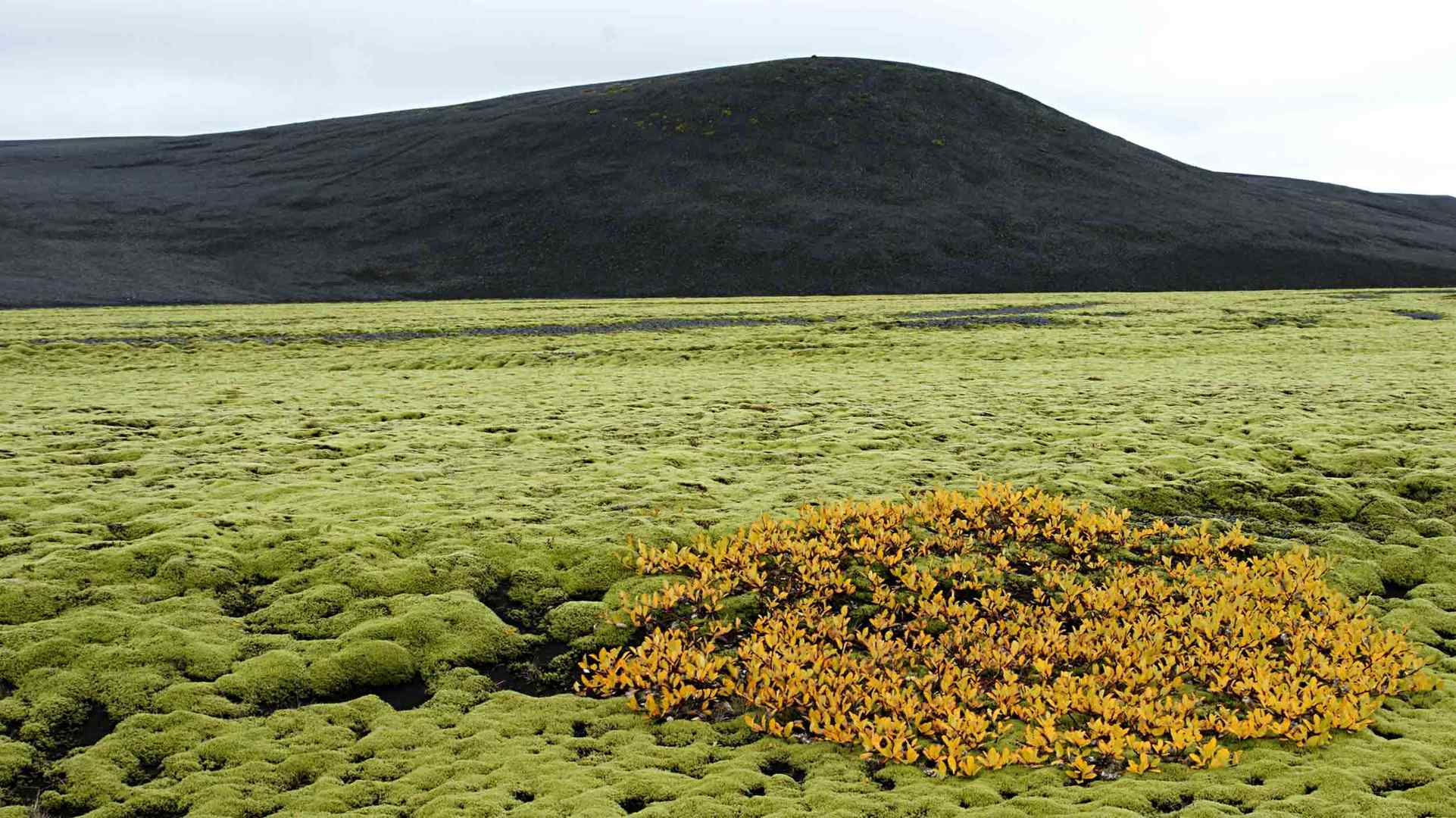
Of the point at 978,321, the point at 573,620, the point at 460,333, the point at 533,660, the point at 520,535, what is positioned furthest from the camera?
the point at 978,321

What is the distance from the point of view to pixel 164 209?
14012 cm

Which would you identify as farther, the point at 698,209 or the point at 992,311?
the point at 698,209

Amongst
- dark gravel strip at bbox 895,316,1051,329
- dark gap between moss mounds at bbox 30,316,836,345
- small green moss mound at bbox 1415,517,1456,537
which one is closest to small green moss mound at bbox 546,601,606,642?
small green moss mound at bbox 1415,517,1456,537

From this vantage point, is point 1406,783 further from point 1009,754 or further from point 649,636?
point 649,636

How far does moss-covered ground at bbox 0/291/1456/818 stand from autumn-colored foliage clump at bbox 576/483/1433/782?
52 centimetres

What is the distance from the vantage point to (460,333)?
176ft

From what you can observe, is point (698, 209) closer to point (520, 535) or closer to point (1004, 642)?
point (520, 535)

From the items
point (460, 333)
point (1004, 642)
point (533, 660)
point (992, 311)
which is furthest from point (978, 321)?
point (533, 660)

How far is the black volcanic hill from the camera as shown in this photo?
380 feet

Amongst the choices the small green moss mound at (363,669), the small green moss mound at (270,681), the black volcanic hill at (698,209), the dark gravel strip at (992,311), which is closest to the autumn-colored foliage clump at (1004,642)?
the small green moss mound at (363,669)

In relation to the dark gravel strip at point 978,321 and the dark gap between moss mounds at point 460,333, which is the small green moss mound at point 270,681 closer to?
the dark gap between moss mounds at point 460,333

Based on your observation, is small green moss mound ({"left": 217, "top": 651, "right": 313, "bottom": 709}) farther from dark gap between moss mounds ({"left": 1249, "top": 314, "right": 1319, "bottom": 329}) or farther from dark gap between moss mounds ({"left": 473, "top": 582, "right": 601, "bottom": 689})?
dark gap between moss mounds ({"left": 1249, "top": 314, "right": 1319, "bottom": 329})

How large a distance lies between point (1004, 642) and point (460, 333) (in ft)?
151

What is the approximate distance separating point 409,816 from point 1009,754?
5602 millimetres
